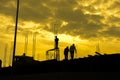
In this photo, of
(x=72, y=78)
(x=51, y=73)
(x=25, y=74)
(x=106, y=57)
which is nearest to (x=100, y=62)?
(x=106, y=57)

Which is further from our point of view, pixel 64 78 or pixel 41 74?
pixel 41 74

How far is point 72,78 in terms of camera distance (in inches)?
1144

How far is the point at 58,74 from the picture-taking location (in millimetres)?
30484

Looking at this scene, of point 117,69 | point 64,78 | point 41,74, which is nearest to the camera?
point 117,69

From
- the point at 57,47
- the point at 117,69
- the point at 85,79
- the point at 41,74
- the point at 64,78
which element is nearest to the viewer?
the point at 117,69

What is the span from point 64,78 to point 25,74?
5558 millimetres

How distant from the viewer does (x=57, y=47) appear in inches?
1431

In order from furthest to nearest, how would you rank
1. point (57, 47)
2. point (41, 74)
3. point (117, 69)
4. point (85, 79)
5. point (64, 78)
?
→ point (57, 47)
point (41, 74)
point (64, 78)
point (85, 79)
point (117, 69)

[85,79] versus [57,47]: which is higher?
[57,47]

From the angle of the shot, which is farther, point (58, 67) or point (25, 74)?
point (25, 74)

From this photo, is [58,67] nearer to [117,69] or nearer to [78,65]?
[78,65]

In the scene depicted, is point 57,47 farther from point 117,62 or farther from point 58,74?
point 117,62

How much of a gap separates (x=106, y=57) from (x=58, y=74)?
18.1 ft

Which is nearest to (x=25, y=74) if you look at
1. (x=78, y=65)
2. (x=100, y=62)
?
(x=78, y=65)
